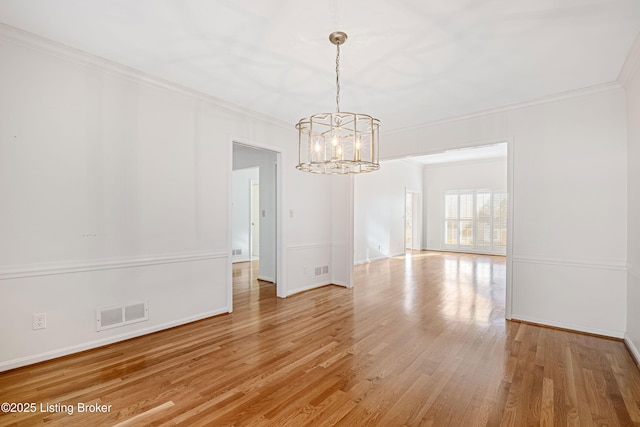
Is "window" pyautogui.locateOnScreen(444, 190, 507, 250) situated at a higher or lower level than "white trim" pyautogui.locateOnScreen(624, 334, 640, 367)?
higher

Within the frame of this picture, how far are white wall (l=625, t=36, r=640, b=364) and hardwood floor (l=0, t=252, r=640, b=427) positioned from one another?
0.29 meters

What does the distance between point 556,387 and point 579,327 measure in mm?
1580

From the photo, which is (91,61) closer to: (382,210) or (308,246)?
(308,246)

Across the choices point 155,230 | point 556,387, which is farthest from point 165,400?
point 556,387

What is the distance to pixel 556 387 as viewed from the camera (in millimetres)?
2322

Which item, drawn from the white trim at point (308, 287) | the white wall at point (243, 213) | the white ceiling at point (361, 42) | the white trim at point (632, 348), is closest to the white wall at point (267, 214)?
the white trim at point (308, 287)

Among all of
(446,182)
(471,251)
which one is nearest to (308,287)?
(471,251)

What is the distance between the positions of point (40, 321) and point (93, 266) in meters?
0.56

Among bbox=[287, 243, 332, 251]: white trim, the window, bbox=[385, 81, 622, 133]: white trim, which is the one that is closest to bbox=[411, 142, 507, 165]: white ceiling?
the window

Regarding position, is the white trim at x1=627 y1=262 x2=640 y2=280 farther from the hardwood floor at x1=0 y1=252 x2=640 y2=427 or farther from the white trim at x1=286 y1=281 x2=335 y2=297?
the white trim at x1=286 y1=281 x2=335 y2=297

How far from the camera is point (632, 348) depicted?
2.88 m

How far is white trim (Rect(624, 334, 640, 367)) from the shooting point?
8.81 feet

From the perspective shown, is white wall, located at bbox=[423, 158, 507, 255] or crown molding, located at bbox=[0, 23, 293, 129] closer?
crown molding, located at bbox=[0, 23, 293, 129]

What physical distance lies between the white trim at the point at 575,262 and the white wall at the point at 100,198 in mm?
3740
